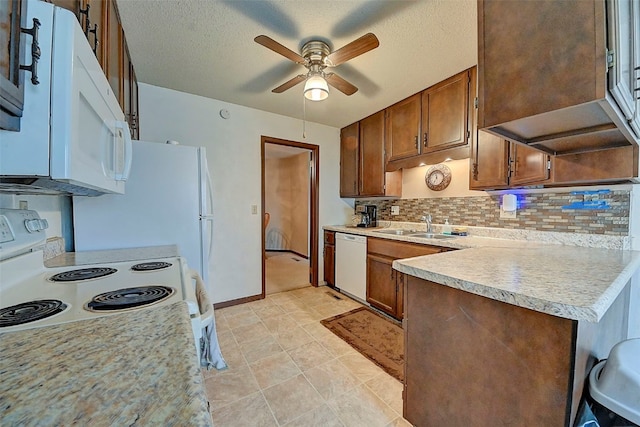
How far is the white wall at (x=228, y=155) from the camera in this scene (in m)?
2.53

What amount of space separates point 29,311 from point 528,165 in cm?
255

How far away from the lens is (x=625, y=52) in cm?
79

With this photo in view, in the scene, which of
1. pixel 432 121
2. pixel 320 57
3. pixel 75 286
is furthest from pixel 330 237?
pixel 75 286

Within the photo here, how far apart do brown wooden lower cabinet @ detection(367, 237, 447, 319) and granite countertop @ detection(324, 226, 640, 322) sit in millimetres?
909

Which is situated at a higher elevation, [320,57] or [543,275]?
[320,57]

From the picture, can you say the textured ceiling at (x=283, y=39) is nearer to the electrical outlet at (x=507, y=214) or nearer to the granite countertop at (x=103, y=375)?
the electrical outlet at (x=507, y=214)

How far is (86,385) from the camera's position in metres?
0.37

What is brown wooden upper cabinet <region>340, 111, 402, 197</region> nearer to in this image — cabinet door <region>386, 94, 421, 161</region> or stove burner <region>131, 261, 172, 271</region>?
cabinet door <region>386, 94, 421, 161</region>

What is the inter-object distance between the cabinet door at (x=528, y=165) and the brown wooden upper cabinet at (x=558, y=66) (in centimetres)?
58

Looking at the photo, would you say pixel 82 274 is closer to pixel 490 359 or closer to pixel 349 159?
pixel 490 359

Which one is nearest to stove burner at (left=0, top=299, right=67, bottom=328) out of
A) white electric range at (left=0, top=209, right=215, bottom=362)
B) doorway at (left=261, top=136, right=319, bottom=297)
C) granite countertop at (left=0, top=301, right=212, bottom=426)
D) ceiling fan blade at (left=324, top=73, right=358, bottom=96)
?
white electric range at (left=0, top=209, right=215, bottom=362)

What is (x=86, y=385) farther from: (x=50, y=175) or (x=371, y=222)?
(x=371, y=222)

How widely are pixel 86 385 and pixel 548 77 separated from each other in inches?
54.0

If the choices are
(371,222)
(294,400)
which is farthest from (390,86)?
(294,400)
